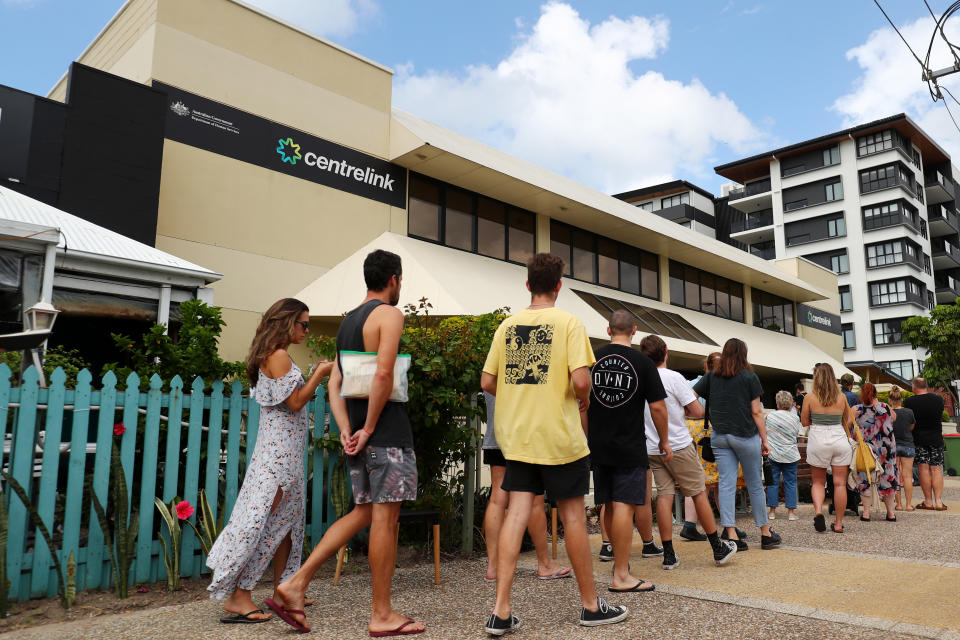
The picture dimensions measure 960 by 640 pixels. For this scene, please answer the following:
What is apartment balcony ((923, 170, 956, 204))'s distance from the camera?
5031 centimetres

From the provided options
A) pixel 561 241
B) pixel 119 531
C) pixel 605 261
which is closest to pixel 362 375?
pixel 119 531

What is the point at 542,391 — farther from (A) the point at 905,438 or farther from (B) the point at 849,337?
(B) the point at 849,337

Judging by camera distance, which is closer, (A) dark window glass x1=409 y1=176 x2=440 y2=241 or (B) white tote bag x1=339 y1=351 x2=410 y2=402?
(B) white tote bag x1=339 y1=351 x2=410 y2=402

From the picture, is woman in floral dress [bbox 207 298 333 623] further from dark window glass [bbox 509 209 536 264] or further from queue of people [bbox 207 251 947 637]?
dark window glass [bbox 509 209 536 264]

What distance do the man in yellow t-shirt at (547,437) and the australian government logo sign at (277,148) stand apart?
864 cm

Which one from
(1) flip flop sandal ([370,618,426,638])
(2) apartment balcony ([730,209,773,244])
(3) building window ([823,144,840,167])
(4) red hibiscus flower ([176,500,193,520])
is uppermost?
(3) building window ([823,144,840,167])

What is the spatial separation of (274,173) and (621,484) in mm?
8926

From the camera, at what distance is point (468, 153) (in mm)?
12672

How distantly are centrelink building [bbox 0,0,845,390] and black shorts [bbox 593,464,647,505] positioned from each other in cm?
618

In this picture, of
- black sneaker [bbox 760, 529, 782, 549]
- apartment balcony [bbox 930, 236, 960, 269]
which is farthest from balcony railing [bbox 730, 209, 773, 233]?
black sneaker [bbox 760, 529, 782, 549]

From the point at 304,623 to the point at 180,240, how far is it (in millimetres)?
8054

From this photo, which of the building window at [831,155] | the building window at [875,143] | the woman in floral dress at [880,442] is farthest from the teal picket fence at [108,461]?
the building window at [831,155]

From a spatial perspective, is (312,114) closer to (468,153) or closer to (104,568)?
(468,153)

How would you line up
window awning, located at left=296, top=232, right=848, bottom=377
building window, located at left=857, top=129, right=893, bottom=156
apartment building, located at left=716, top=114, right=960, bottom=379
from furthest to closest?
building window, located at left=857, top=129, right=893, bottom=156 < apartment building, located at left=716, top=114, right=960, bottom=379 < window awning, located at left=296, top=232, right=848, bottom=377
